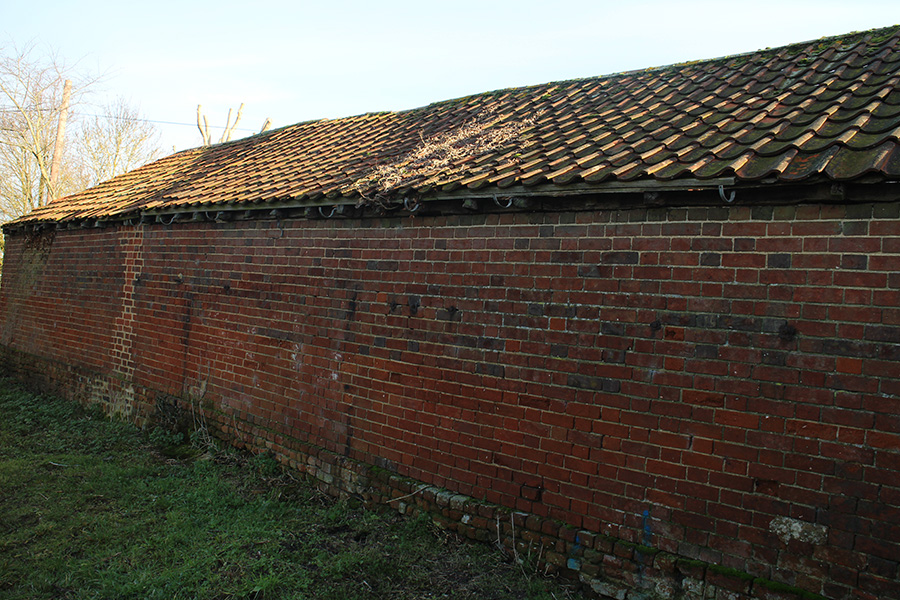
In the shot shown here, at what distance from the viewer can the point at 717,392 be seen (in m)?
3.70

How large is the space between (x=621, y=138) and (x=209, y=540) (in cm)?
498

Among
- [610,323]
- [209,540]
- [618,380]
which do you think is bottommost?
[209,540]

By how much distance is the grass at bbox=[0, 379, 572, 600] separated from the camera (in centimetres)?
422

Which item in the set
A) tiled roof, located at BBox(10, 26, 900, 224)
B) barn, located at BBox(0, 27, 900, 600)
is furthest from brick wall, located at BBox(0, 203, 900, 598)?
tiled roof, located at BBox(10, 26, 900, 224)

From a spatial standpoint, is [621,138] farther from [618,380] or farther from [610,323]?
[618,380]

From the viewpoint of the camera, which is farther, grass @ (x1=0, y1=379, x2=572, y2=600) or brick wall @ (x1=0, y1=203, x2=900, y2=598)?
grass @ (x1=0, y1=379, x2=572, y2=600)

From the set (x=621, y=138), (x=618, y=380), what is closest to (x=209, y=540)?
(x=618, y=380)

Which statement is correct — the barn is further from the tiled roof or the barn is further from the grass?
the grass

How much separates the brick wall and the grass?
0.35 metres

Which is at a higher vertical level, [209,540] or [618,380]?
[618,380]

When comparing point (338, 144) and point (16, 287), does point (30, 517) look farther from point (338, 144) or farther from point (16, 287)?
point (16, 287)

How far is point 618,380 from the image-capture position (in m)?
4.10

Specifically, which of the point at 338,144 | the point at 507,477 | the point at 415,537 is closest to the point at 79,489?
the point at 415,537

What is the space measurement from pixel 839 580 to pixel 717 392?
119 cm
